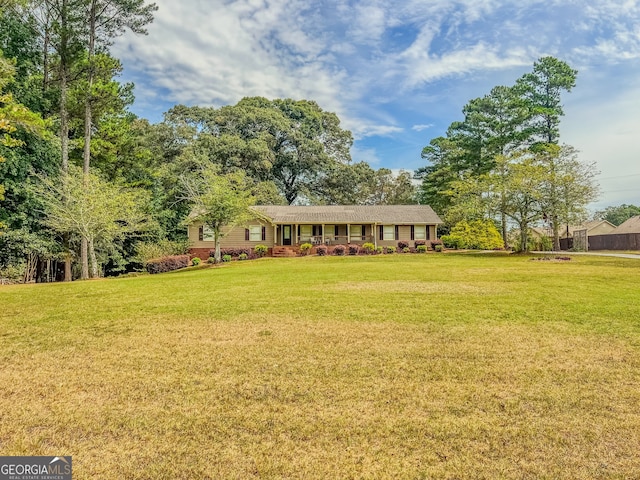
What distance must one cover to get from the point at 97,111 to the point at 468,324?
23241mm

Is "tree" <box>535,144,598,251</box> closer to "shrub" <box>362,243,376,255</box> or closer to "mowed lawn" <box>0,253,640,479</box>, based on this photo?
"shrub" <box>362,243,376,255</box>

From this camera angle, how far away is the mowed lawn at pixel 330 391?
104 inches

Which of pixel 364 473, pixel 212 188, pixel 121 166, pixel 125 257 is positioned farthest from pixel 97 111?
pixel 364 473

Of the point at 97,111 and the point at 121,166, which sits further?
the point at 121,166

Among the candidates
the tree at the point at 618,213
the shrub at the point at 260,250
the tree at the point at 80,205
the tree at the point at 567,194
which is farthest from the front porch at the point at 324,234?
the tree at the point at 618,213

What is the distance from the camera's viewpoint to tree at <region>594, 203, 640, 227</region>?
6661 cm

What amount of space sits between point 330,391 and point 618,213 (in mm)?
84976

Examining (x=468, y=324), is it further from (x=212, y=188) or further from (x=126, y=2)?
(x=126, y=2)

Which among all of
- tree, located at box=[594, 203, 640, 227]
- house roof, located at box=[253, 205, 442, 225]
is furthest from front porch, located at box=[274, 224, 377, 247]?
tree, located at box=[594, 203, 640, 227]

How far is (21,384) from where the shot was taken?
406 centimetres

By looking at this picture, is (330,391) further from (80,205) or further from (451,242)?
(451,242)

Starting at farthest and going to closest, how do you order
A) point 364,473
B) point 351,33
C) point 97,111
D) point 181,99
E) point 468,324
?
point 181,99 < point 97,111 < point 351,33 < point 468,324 < point 364,473

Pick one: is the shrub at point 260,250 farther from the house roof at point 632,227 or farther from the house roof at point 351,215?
the house roof at point 632,227

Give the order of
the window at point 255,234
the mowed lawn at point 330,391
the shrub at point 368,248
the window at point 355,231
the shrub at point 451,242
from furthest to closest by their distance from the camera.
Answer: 1. the window at point 355,231
2. the shrub at point 451,242
3. the window at point 255,234
4. the shrub at point 368,248
5. the mowed lawn at point 330,391
